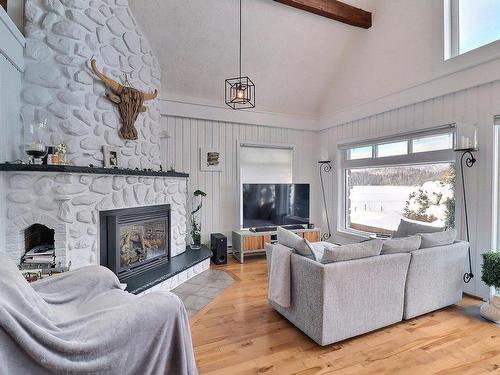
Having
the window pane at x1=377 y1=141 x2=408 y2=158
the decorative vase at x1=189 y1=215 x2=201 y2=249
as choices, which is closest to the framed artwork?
the decorative vase at x1=189 y1=215 x2=201 y2=249

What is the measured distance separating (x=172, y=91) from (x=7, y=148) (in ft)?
8.67

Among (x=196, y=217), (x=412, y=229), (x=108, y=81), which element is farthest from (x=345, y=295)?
(x=108, y=81)

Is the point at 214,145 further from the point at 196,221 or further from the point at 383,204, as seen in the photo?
the point at 383,204

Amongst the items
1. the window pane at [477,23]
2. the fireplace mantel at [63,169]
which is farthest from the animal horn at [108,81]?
the window pane at [477,23]

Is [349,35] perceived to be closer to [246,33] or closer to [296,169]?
[246,33]

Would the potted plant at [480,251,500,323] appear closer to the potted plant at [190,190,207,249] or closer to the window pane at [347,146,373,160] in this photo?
the window pane at [347,146,373,160]

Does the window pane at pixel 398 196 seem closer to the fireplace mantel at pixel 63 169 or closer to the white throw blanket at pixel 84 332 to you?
the white throw blanket at pixel 84 332

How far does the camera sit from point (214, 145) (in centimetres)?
478

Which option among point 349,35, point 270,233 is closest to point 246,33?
point 349,35

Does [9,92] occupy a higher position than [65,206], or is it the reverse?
[9,92]

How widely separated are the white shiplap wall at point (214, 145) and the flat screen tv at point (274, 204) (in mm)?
385

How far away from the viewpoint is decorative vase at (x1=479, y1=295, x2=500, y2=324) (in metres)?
2.49

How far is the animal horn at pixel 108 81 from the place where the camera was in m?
2.72

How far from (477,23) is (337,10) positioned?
1.74m
